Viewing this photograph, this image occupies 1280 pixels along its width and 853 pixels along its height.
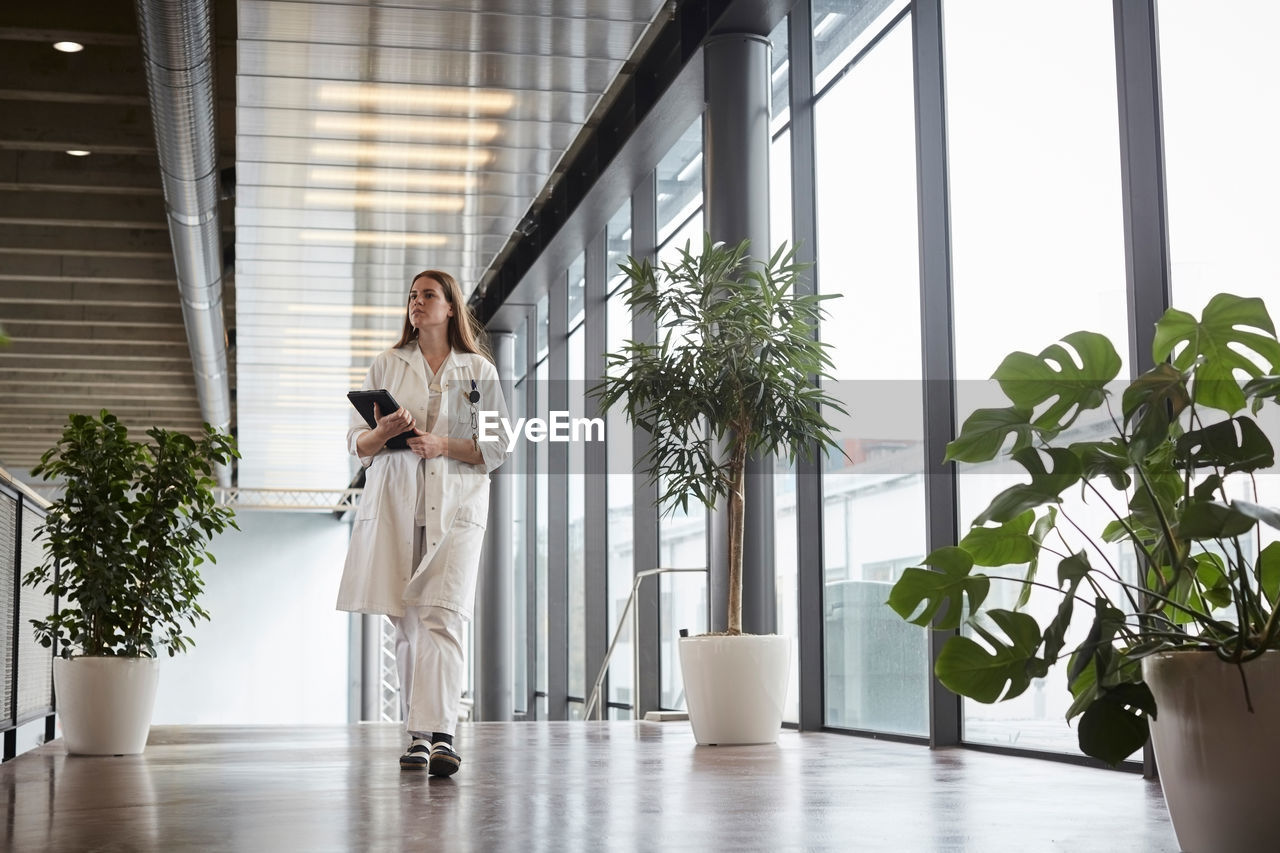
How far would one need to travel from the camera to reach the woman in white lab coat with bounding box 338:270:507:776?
11.4ft

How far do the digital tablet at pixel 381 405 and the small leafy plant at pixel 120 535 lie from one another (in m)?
1.10

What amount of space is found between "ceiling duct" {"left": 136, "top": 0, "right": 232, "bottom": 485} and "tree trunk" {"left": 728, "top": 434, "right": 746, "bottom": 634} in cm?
286

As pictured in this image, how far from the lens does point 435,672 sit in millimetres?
3461

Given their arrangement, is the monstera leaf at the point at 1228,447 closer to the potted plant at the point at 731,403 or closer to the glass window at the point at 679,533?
the potted plant at the point at 731,403

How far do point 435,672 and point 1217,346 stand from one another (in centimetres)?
212

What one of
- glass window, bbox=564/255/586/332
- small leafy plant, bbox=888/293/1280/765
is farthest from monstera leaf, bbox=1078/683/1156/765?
glass window, bbox=564/255/586/332

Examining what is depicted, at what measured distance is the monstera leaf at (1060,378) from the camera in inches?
86.8

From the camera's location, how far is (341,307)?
414 inches

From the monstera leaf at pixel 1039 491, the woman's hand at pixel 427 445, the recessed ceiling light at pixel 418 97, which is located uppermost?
the recessed ceiling light at pixel 418 97

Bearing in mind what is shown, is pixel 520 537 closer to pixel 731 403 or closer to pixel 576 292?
pixel 576 292

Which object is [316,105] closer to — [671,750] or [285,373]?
[671,750]

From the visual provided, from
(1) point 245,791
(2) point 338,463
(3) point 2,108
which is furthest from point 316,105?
(2) point 338,463

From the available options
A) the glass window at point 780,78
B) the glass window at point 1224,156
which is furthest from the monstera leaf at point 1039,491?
the glass window at point 780,78

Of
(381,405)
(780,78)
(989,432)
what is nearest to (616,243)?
(780,78)
